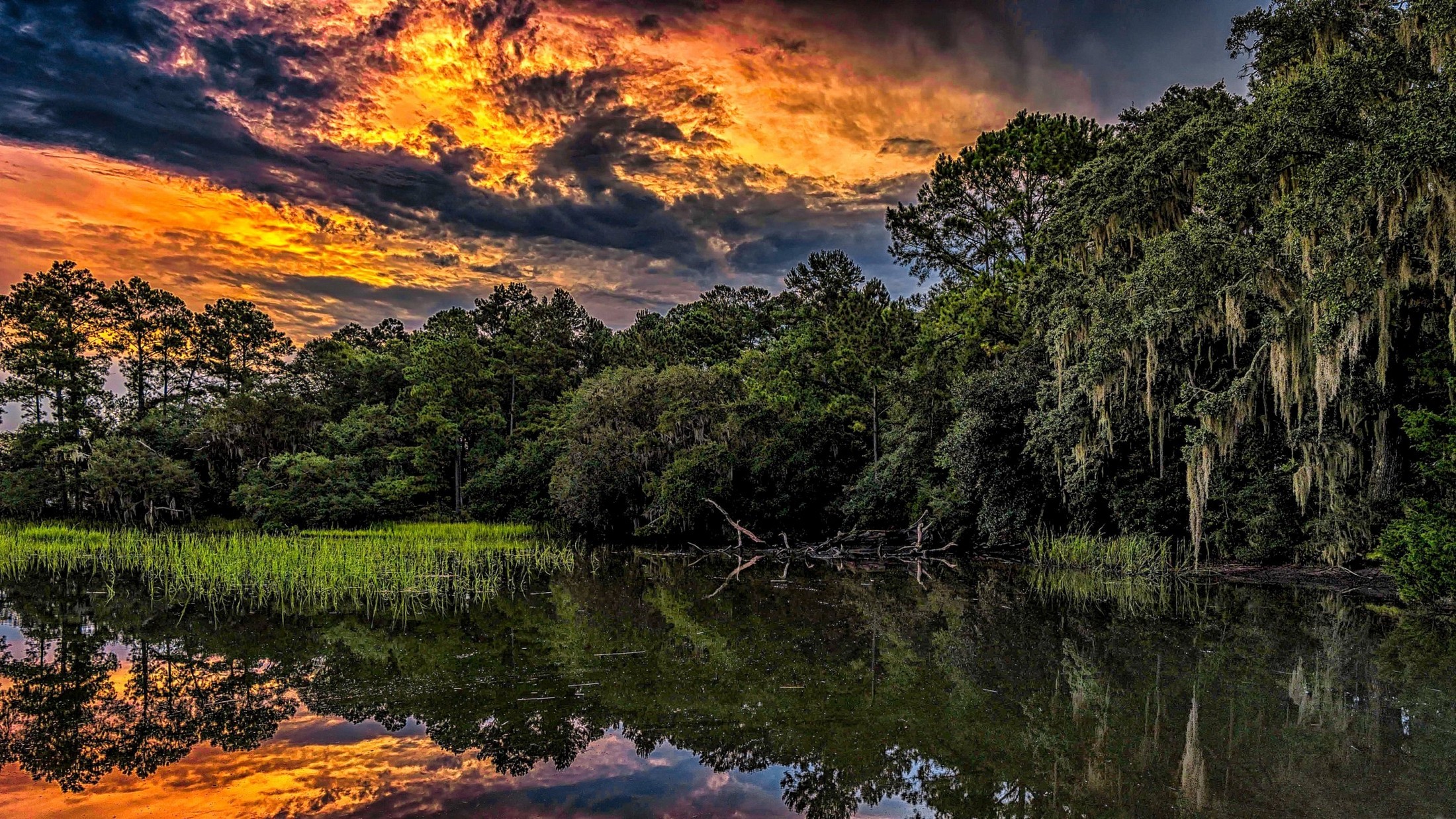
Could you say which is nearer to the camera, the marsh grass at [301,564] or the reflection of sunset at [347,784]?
the reflection of sunset at [347,784]

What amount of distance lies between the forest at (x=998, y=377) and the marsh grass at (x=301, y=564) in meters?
5.54

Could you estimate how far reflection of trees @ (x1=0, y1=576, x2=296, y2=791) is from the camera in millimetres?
5297

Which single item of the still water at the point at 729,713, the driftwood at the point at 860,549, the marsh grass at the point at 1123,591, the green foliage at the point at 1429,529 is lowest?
A: the driftwood at the point at 860,549

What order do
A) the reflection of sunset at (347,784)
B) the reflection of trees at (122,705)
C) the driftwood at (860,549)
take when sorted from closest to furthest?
the reflection of sunset at (347,784) → the reflection of trees at (122,705) → the driftwood at (860,549)

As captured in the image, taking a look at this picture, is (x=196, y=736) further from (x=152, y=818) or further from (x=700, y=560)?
(x=700, y=560)

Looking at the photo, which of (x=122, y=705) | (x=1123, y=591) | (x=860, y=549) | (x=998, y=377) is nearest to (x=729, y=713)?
(x=122, y=705)

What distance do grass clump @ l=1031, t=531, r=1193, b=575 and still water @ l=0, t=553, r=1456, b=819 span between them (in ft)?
12.4

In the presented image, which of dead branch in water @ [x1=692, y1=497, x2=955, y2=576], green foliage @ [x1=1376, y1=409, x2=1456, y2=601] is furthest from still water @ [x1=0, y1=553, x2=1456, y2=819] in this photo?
dead branch in water @ [x1=692, y1=497, x2=955, y2=576]

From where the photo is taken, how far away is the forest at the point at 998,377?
10625 mm

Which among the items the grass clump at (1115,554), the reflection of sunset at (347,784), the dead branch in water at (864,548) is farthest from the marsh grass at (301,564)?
the grass clump at (1115,554)

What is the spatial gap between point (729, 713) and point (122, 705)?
5.44 meters

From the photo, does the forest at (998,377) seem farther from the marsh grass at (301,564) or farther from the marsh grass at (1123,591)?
the marsh grass at (301,564)

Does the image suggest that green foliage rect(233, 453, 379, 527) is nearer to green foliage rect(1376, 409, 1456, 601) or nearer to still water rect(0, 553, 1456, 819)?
still water rect(0, 553, 1456, 819)

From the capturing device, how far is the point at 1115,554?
14.9 meters
